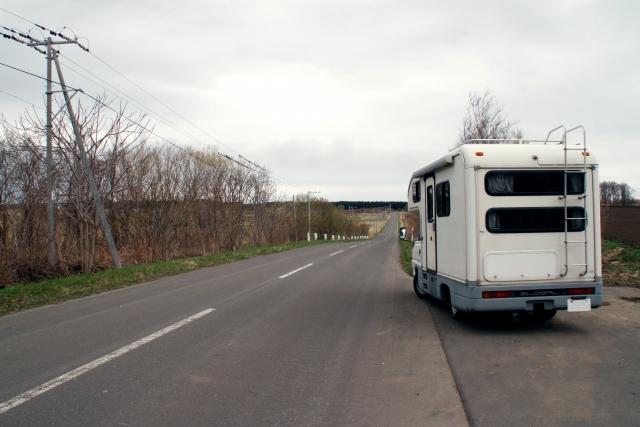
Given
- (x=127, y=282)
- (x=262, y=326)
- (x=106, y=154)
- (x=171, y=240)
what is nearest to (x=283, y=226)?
(x=171, y=240)

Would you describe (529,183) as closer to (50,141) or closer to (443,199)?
(443,199)

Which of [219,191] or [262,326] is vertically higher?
[219,191]

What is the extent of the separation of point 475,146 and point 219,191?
2765 centimetres

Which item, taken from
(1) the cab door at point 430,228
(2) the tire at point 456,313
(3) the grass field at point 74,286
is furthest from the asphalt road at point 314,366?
(3) the grass field at point 74,286

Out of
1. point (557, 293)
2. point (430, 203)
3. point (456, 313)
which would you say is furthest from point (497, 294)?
point (430, 203)

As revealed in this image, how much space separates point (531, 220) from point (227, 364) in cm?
477

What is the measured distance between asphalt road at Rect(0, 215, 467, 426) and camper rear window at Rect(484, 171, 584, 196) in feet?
8.07

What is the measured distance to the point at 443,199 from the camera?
8.18 metres

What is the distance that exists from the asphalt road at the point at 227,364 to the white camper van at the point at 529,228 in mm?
1337

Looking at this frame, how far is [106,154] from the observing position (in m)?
18.8

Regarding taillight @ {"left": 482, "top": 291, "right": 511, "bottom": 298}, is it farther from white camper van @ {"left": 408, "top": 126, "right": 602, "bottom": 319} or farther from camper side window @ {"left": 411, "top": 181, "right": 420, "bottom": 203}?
camper side window @ {"left": 411, "top": 181, "right": 420, "bottom": 203}

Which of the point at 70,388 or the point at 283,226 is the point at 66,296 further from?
the point at 283,226

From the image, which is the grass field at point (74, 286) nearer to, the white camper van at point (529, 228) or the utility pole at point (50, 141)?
the utility pole at point (50, 141)

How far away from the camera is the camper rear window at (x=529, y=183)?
7.09m
